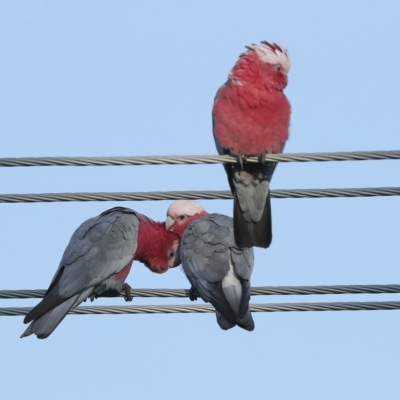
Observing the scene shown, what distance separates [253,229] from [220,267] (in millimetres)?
327

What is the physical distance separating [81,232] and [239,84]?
1.46 meters

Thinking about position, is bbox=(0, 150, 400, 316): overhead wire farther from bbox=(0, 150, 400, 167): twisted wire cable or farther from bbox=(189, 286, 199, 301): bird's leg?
bbox=(189, 286, 199, 301): bird's leg

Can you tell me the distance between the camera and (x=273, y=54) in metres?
5.73

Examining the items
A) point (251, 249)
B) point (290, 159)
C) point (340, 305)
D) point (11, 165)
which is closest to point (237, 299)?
point (251, 249)

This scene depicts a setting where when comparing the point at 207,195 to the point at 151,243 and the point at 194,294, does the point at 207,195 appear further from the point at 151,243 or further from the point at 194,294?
the point at 151,243

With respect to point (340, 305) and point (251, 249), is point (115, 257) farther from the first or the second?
point (340, 305)

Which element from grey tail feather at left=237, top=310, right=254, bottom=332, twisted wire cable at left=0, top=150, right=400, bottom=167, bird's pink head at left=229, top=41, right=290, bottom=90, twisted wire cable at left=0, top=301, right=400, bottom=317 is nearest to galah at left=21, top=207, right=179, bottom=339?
twisted wire cable at left=0, top=301, right=400, bottom=317

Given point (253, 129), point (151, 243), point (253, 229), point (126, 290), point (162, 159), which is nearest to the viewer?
point (162, 159)

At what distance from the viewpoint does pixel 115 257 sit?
5945mm

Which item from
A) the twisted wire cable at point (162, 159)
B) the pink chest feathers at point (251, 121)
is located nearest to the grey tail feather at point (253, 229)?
the pink chest feathers at point (251, 121)

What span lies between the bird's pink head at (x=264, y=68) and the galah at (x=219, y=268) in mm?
960

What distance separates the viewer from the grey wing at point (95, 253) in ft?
18.1

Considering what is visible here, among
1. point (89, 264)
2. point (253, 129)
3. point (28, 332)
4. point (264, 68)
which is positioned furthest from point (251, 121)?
point (28, 332)

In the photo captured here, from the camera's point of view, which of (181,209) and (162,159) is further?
(181,209)
